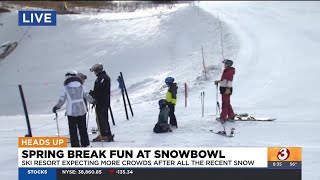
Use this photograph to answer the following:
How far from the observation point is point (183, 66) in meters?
23.6

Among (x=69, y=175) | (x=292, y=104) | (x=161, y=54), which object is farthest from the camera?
(x=161, y=54)

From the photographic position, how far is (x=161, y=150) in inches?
348

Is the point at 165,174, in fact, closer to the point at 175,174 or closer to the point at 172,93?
the point at 175,174

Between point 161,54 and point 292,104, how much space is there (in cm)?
1188

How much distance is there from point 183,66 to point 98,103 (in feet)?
42.0

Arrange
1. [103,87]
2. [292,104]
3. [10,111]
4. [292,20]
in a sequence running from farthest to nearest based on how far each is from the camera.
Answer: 1. [292,20]
2. [10,111]
3. [292,104]
4. [103,87]

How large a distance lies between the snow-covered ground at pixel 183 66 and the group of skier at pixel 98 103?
1.31 ft

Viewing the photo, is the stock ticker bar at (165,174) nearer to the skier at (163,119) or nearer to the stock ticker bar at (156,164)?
the stock ticker bar at (156,164)

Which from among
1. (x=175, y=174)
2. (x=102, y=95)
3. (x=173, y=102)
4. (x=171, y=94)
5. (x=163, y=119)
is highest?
(x=102, y=95)

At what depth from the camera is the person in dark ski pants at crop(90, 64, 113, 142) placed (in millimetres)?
11055

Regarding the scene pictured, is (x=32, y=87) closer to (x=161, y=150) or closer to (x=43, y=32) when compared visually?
(x=43, y=32)

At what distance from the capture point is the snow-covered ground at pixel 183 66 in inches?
480

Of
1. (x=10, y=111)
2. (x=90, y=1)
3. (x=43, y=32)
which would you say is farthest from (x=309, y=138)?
(x=90, y=1)

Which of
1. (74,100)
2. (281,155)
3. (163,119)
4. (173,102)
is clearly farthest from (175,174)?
(173,102)
